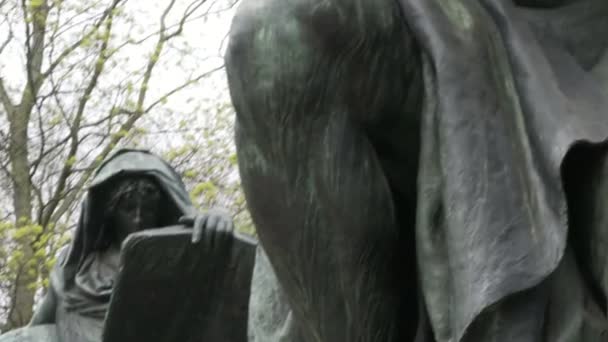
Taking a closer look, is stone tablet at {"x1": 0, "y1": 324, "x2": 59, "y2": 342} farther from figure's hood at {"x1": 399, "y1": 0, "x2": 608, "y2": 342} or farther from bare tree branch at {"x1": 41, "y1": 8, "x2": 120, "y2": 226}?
bare tree branch at {"x1": 41, "y1": 8, "x2": 120, "y2": 226}

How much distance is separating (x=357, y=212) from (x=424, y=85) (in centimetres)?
24

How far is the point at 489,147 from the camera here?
2.53 m

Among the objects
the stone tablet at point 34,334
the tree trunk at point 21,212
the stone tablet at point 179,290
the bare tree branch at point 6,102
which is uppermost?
the stone tablet at point 179,290

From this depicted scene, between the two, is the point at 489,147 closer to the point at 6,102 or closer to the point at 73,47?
the point at 73,47

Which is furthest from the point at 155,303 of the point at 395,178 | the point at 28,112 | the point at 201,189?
the point at 28,112

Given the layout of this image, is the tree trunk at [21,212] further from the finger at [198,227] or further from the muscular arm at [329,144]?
the muscular arm at [329,144]

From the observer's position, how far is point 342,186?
2.61m

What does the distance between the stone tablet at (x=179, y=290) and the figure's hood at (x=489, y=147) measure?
281 cm

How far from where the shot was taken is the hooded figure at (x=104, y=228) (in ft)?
27.0

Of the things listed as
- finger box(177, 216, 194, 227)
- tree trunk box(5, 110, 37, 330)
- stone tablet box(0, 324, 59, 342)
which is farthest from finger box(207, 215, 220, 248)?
tree trunk box(5, 110, 37, 330)

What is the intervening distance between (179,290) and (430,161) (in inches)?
138

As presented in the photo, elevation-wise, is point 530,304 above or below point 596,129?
below

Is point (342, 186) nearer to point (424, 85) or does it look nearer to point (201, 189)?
point (424, 85)

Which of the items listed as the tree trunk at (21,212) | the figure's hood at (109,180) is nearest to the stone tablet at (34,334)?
the figure's hood at (109,180)
